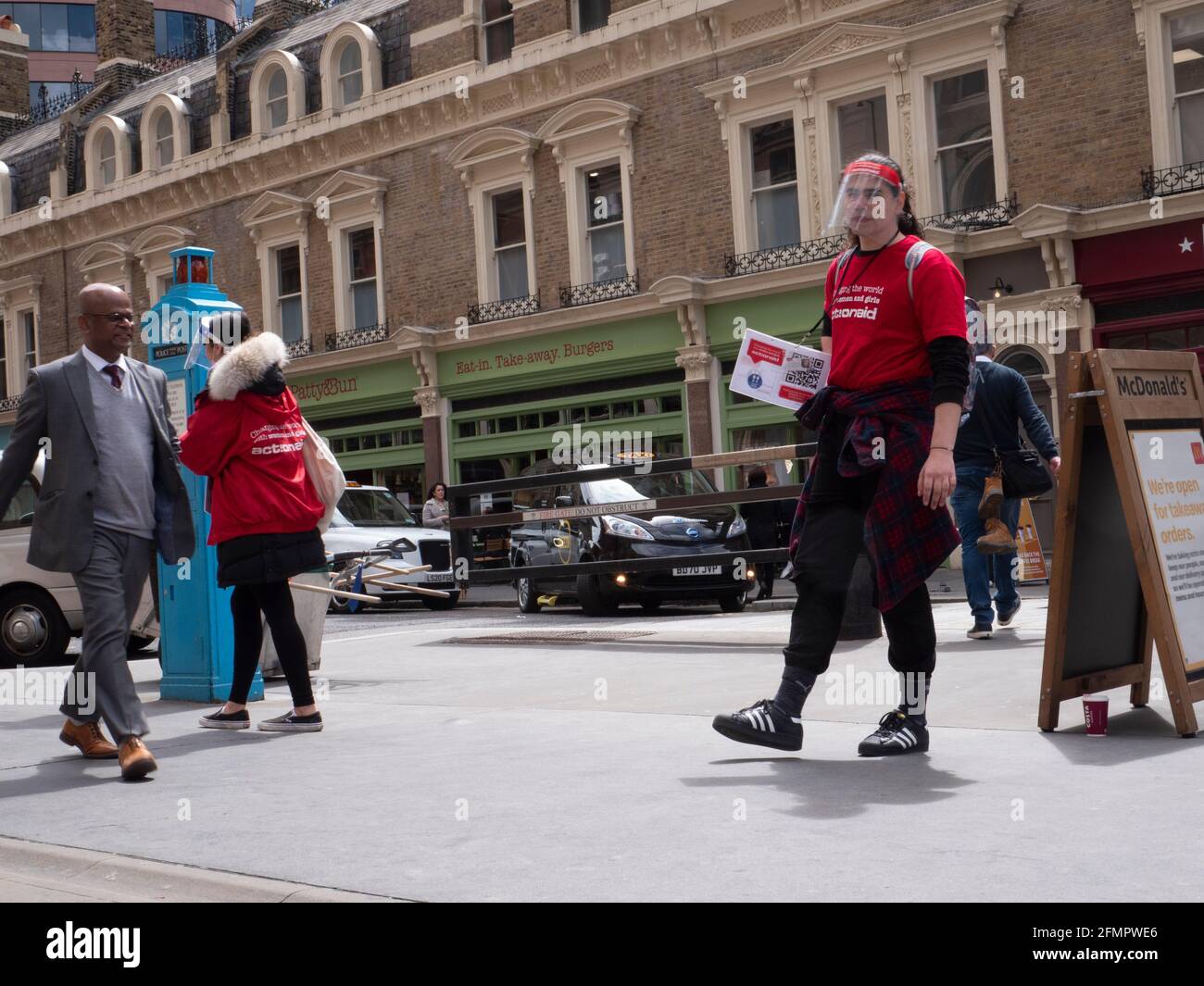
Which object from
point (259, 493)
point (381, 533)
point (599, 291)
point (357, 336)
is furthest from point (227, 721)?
point (357, 336)

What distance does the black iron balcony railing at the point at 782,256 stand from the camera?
65.6ft

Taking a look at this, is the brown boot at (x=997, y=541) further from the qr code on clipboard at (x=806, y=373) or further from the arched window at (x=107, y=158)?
the arched window at (x=107, y=158)

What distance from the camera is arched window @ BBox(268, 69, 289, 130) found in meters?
27.9

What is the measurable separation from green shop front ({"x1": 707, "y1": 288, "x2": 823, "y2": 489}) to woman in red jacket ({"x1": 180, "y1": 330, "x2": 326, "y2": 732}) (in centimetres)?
1424

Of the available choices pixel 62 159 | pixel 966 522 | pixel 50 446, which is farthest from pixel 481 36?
pixel 50 446

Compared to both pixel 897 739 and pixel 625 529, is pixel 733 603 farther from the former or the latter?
pixel 897 739

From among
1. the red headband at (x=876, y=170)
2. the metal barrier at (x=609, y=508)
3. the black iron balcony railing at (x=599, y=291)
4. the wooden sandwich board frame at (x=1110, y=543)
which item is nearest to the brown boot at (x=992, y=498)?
the metal barrier at (x=609, y=508)

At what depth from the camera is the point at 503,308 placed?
2423 centimetres

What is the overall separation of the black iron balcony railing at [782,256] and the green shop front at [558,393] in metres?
1.41

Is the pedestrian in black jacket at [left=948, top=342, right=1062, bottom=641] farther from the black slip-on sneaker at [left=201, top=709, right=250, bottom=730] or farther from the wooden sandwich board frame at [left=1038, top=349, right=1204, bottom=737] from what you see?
the black slip-on sneaker at [left=201, top=709, right=250, bottom=730]

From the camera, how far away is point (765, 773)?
4.78 m

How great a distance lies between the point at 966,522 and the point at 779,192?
12.7m

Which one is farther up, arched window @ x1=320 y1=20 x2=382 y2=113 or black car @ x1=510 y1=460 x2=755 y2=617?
arched window @ x1=320 y1=20 x2=382 y2=113

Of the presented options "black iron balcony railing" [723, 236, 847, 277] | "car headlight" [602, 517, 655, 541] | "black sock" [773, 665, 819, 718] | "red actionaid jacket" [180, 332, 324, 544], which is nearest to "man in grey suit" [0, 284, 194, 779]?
"red actionaid jacket" [180, 332, 324, 544]
